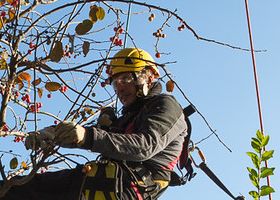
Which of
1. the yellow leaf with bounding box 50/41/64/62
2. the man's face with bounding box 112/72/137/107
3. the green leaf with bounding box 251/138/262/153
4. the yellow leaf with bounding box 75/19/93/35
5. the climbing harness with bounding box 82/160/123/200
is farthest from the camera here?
the man's face with bounding box 112/72/137/107

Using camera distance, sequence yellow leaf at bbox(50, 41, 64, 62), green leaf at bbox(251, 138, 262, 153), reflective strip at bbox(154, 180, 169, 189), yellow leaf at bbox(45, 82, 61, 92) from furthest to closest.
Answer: reflective strip at bbox(154, 180, 169, 189) < yellow leaf at bbox(45, 82, 61, 92) < yellow leaf at bbox(50, 41, 64, 62) < green leaf at bbox(251, 138, 262, 153)

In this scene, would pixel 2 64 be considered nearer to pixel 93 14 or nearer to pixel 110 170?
pixel 93 14

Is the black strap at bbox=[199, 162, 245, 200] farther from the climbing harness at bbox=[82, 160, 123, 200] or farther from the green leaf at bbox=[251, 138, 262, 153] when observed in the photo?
the green leaf at bbox=[251, 138, 262, 153]

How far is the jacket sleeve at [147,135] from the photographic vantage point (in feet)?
8.84

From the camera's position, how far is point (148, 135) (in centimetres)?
287

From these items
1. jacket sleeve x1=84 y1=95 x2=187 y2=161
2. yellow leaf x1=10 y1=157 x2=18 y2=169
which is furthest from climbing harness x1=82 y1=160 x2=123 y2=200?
yellow leaf x1=10 y1=157 x2=18 y2=169

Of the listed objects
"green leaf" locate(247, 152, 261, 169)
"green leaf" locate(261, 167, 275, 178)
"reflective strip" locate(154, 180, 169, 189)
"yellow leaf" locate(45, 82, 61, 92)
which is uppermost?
"yellow leaf" locate(45, 82, 61, 92)

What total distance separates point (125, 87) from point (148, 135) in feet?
2.25

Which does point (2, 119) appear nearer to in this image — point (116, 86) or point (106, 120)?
point (106, 120)

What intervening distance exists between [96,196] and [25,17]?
5.19 ft

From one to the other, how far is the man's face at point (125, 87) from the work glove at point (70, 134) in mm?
877

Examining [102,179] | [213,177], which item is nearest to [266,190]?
[102,179]

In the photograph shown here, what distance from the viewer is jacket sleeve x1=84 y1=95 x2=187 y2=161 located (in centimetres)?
269

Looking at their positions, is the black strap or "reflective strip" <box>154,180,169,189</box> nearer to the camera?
"reflective strip" <box>154,180,169,189</box>
